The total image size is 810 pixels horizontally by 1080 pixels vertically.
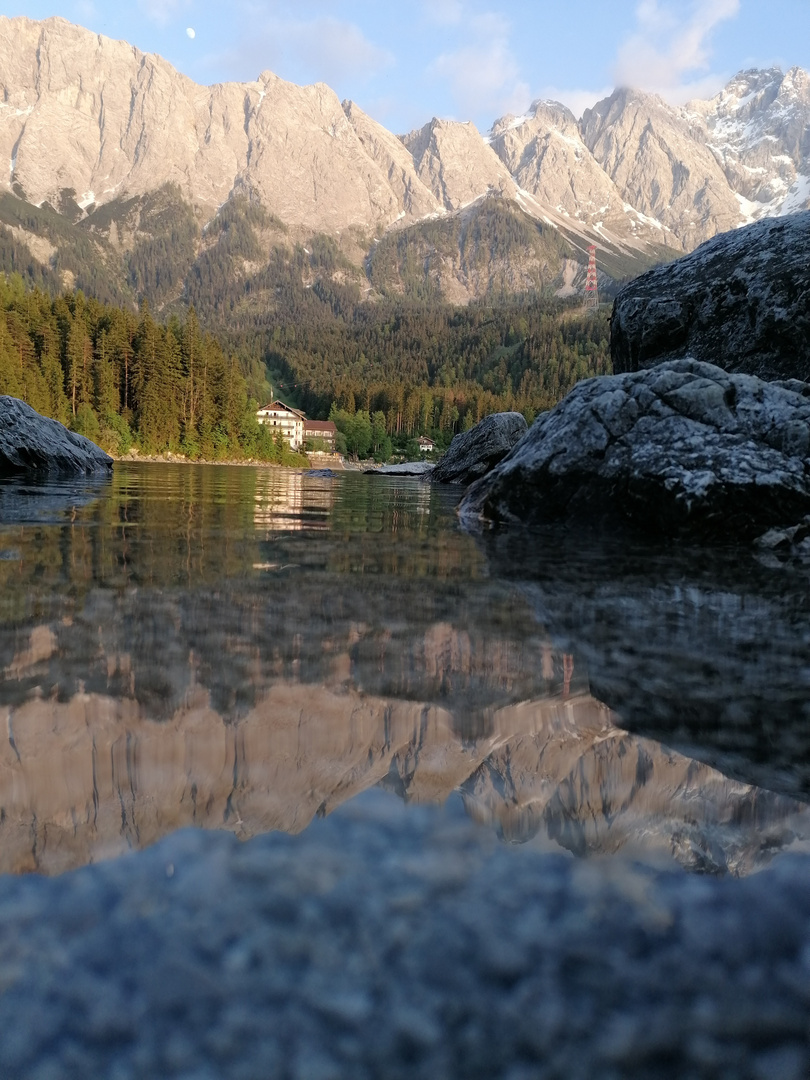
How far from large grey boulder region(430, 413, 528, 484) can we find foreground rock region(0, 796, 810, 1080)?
2263 centimetres

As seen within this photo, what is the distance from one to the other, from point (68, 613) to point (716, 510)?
20.4ft

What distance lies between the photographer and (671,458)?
7.27 metres

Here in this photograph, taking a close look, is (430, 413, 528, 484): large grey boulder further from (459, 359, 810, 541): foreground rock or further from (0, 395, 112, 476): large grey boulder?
(459, 359, 810, 541): foreground rock

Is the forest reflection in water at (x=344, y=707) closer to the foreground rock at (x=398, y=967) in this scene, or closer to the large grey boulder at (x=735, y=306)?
the foreground rock at (x=398, y=967)

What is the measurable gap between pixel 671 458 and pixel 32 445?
1674cm

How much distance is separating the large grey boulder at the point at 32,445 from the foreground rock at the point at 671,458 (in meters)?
13.9

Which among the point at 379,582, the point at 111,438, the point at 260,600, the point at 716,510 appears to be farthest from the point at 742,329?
the point at 111,438

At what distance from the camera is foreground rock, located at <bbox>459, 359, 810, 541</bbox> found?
686cm

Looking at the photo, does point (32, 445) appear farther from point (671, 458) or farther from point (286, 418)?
point (286, 418)

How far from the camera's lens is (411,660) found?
262 cm

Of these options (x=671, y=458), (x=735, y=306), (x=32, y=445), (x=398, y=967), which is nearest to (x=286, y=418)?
(x=32, y=445)

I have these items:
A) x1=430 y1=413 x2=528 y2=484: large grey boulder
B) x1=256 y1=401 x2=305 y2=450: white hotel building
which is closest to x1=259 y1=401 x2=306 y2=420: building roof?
x1=256 y1=401 x2=305 y2=450: white hotel building

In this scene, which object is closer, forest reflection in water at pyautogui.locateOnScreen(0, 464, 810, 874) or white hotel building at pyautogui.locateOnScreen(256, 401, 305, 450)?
forest reflection in water at pyautogui.locateOnScreen(0, 464, 810, 874)

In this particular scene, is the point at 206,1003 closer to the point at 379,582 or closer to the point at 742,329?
the point at 379,582
